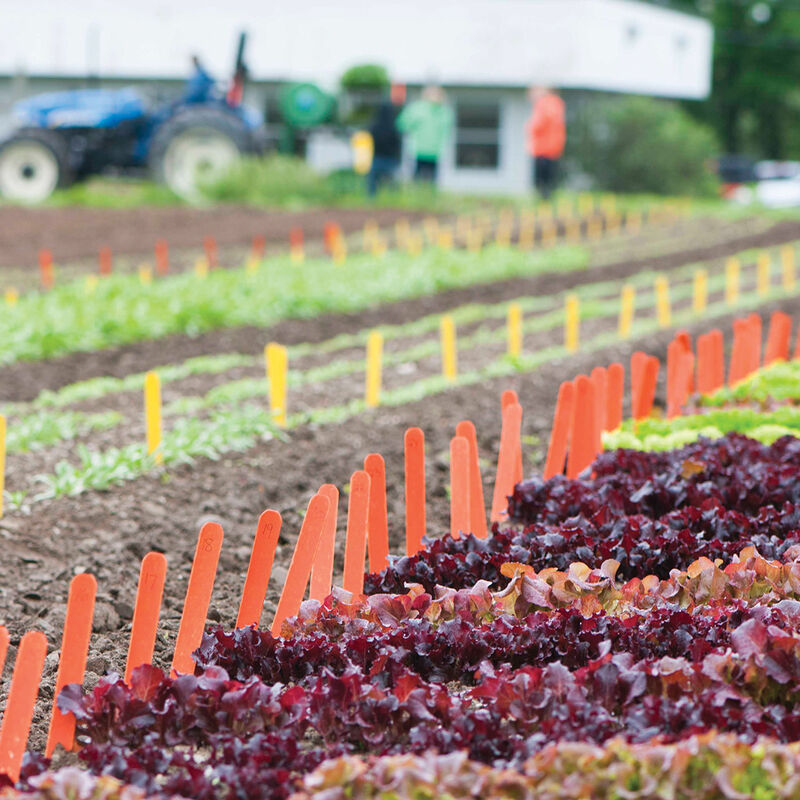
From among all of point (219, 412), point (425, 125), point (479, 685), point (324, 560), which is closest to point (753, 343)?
point (219, 412)

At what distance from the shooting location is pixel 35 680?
3215 millimetres

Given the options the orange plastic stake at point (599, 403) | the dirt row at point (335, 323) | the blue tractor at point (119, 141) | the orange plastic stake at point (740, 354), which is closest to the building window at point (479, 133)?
the blue tractor at point (119, 141)

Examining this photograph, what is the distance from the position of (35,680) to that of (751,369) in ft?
20.3

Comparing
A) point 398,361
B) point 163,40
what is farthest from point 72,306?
point 163,40

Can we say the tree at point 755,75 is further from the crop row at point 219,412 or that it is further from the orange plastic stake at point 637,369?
the orange plastic stake at point 637,369

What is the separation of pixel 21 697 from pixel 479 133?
101 ft

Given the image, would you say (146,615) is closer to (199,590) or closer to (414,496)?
(199,590)

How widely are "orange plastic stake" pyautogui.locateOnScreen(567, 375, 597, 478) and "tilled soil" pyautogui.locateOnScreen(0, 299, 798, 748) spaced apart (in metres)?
0.64

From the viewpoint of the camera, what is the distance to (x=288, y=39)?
103 ft

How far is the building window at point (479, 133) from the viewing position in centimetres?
3294

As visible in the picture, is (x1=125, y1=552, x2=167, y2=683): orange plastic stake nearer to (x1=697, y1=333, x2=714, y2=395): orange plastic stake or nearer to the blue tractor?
(x1=697, y1=333, x2=714, y2=395): orange plastic stake

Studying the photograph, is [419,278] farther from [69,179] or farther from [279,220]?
[69,179]

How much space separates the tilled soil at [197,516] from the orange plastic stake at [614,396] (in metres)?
0.56

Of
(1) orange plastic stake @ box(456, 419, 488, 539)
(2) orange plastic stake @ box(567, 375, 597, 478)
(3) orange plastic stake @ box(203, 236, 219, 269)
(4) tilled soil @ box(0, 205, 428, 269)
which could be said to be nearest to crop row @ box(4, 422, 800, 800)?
(1) orange plastic stake @ box(456, 419, 488, 539)
